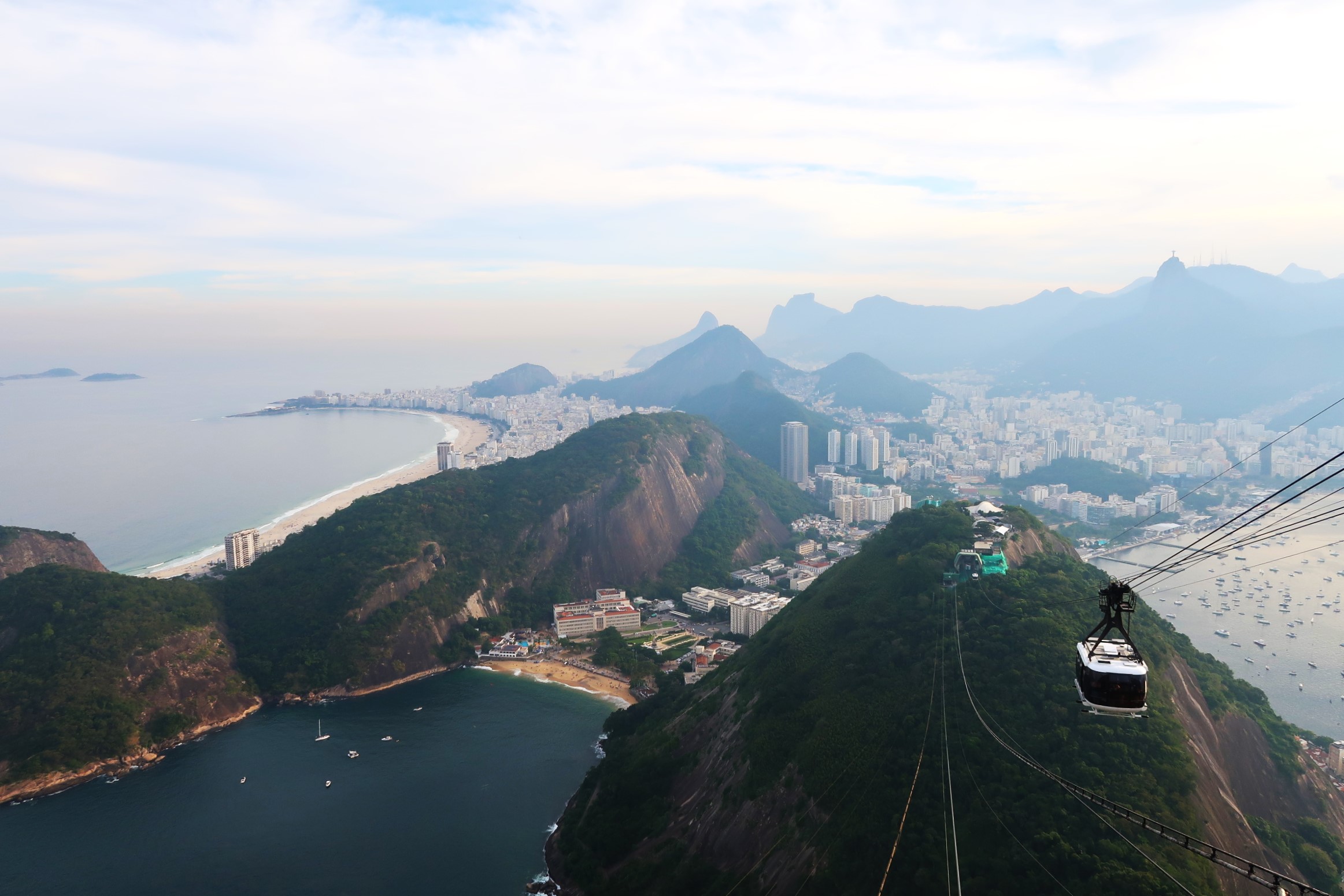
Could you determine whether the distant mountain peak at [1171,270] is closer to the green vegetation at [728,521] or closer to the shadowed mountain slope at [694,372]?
the shadowed mountain slope at [694,372]

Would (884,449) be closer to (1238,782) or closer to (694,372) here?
(694,372)

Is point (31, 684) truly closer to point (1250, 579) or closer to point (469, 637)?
point (469, 637)

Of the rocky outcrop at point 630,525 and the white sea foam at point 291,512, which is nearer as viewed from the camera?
the rocky outcrop at point 630,525

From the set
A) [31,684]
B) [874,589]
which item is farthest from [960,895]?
[31,684]

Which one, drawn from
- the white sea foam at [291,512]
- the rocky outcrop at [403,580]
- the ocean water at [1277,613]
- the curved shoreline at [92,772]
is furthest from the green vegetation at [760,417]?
the curved shoreline at [92,772]

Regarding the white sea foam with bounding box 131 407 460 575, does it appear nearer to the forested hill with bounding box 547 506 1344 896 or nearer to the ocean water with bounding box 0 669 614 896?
the ocean water with bounding box 0 669 614 896

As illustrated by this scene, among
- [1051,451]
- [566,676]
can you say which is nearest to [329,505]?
[566,676]
